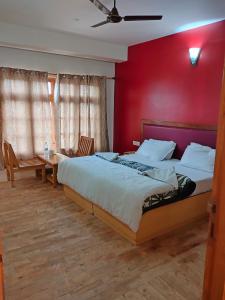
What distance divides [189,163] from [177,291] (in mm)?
2037

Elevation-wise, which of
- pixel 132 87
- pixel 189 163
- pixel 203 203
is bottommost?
pixel 203 203

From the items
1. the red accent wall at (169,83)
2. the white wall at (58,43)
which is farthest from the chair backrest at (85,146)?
the white wall at (58,43)

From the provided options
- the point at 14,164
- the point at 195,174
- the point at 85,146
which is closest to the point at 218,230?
the point at 195,174

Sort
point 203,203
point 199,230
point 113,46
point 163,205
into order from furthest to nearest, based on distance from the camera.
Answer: point 113,46 < point 203,203 < point 199,230 < point 163,205

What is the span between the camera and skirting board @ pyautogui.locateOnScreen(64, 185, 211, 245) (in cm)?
258

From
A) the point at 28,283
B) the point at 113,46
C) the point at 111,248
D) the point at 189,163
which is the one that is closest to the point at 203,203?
the point at 189,163

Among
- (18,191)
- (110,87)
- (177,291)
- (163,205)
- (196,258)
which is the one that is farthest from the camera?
(110,87)

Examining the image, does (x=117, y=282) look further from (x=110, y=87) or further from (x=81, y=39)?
(x=110, y=87)

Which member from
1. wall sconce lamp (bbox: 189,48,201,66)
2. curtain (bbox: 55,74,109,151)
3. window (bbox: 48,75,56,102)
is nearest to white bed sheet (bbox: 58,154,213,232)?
curtain (bbox: 55,74,109,151)

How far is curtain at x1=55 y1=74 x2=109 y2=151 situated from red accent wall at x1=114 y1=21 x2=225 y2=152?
479mm

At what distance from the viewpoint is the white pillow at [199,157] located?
341 cm

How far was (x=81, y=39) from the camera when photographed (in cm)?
448

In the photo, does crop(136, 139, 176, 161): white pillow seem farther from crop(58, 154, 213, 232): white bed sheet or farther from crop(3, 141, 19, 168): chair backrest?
crop(3, 141, 19, 168): chair backrest

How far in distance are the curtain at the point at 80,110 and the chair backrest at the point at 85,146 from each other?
0.17 metres
